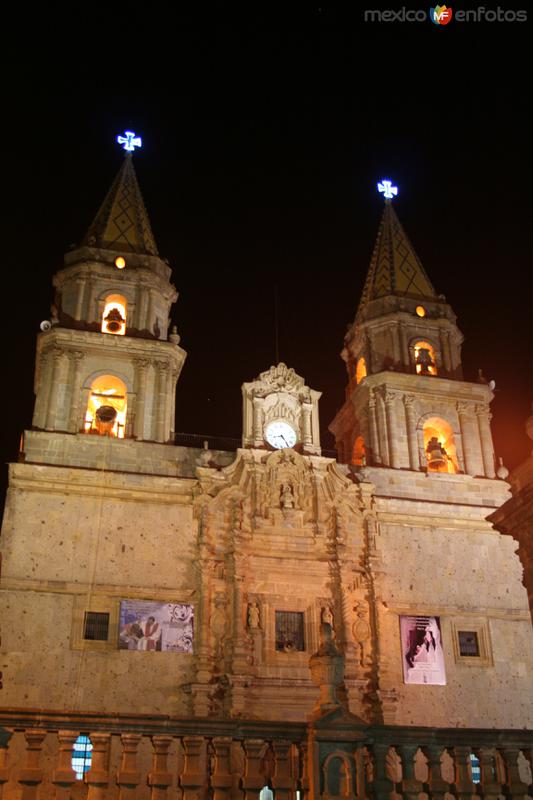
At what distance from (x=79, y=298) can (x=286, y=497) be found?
10.5 m

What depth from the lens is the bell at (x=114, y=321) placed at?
1168 inches

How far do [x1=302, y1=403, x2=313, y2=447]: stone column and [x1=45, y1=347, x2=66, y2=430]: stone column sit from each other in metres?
8.40

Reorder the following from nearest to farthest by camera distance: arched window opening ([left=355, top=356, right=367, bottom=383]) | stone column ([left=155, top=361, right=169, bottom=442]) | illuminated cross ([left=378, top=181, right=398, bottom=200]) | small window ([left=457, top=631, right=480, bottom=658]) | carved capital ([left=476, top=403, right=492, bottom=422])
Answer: small window ([left=457, top=631, right=480, bottom=658])
stone column ([left=155, top=361, right=169, bottom=442])
carved capital ([left=476, top=403, right=492, bottom=422])
arched window opening ([left=355, top=356, right=367, bottom=383])
illuminated cross ([left=378, top=181, right=398, bottom=200])

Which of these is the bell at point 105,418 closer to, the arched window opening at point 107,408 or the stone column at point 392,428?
the arched window opening at point 107,408

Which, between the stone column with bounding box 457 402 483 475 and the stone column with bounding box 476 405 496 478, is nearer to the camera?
the stone column with bounding box 457 402 483 475

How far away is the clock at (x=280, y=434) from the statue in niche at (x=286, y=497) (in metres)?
1.93

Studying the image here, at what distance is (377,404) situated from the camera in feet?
101

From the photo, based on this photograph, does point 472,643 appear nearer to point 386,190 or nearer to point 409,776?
point 409,776

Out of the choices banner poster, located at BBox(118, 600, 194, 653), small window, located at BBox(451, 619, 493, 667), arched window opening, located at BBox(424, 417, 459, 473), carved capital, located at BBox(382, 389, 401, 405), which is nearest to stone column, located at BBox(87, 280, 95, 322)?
banner poster, located at BBox(118, 600, 194, 653)

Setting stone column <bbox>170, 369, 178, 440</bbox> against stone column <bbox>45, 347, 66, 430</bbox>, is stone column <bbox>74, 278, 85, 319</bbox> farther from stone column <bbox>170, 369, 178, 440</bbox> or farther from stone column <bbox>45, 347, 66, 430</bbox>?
stone column <bbox>170, 369, 178, 440</bbox>

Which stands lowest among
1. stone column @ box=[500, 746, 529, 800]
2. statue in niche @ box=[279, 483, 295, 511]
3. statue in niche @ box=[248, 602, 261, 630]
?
stone column @ box=[500, 746, 529, 800]

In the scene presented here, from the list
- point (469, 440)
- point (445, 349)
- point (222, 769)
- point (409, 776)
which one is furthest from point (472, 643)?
Result: point (222, 769)

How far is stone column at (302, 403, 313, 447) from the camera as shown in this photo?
28.4 m

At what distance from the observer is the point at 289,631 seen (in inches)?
995
